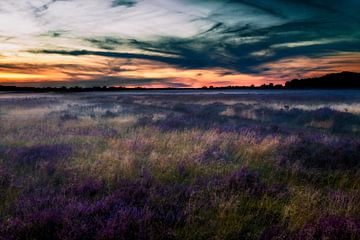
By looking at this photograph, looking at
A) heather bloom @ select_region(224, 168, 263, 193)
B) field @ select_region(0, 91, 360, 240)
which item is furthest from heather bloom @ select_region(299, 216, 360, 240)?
heather bloom @ select_region(224, 168, 263, 193)

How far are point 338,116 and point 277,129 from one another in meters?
8.68

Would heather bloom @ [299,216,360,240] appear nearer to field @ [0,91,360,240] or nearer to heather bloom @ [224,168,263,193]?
field @ [0,91,360,240]

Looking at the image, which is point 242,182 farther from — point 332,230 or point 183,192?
point 332,230

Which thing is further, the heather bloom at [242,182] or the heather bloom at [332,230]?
the heather bloom at [242,182]

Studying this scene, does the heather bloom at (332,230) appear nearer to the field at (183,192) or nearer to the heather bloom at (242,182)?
the field at (183,192)

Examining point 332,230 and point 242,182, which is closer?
point 332,230

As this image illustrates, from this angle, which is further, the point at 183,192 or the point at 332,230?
the point at 183,192

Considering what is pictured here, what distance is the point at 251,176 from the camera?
617 centimetres

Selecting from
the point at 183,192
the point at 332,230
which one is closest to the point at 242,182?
the point at 183,192

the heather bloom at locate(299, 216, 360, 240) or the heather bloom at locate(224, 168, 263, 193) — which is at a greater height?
the heather bloom at locate(224, 168, 263, 193)

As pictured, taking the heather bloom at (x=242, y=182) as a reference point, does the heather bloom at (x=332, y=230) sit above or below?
below

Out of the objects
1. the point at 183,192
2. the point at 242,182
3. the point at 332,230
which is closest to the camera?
the point at 332,230

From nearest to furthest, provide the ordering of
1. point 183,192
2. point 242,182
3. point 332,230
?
point 332,230 → point 183,192 → point 242,182

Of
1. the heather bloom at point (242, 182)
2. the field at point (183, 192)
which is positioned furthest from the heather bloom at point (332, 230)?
the heather bloom at point (242, 182)
